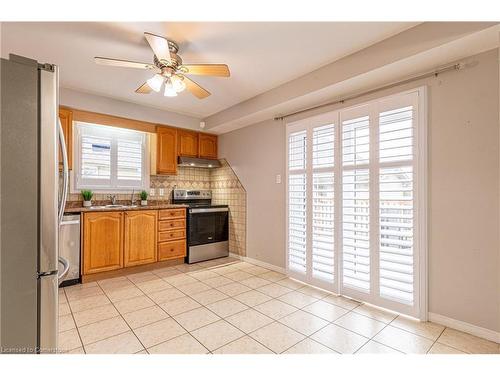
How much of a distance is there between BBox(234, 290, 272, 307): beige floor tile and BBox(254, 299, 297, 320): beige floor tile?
76mm

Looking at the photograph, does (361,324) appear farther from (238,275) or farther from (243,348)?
(238,275)

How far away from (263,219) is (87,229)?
239 cm

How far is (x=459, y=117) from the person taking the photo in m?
2.08

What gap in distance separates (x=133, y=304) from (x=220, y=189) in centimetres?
264

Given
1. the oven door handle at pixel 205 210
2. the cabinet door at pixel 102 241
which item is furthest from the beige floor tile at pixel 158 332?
the oven door handle at pixel 205 210

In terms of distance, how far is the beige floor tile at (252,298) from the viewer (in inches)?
104

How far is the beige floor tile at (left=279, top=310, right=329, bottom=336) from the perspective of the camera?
2102mm

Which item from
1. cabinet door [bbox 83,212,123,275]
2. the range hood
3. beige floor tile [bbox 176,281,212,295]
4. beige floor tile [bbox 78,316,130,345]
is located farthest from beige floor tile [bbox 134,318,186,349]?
the range hood

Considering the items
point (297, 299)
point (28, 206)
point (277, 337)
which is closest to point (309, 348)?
point (277, 337)

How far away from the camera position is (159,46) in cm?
192

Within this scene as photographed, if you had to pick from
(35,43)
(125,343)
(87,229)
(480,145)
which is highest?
(35,43)

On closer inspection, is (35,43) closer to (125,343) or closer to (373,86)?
(125,343)

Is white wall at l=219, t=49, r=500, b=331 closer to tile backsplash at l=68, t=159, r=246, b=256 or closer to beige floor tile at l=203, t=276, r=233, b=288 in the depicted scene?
beige floor tile at l=203, t=276, r=233, b=288

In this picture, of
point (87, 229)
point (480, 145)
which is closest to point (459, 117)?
point (480, 145)
